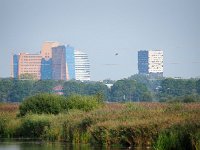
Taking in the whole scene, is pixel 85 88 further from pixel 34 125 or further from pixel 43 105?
pixel 34 125

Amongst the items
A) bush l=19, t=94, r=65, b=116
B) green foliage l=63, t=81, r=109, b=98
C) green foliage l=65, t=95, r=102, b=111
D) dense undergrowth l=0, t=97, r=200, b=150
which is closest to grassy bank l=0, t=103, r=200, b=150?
dense undergrowth l=0, t=97, r=200, b=150

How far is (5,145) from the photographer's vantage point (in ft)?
163

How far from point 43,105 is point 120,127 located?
65.8ft

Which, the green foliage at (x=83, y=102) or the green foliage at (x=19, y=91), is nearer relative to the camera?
the green foliage at (x=83, y=102)

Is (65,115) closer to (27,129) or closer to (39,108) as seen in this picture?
(27,129)

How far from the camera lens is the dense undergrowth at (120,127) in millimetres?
35906

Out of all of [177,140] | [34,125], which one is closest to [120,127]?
[177,140]

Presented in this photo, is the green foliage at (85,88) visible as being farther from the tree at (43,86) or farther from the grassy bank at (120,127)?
the grassy bank at (120,127)

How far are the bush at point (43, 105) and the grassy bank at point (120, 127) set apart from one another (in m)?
2.67

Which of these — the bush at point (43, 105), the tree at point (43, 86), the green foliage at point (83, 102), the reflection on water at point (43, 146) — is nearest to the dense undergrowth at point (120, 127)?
the green foliage at point (83, 102)

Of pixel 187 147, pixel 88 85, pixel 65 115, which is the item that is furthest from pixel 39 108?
pixel 88 85

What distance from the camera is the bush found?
62906 mm

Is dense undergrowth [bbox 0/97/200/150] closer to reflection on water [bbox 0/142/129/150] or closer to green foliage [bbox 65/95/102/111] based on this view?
green foliage [bbox 65/95/102/111]

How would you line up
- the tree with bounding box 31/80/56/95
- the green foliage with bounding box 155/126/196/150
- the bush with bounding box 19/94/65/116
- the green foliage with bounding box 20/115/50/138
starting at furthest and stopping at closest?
the tree with bounding box 31/80/56/95
the bush with bounding box 19/94/65/116
the green foliage with bounding box 20/115/50/138
the green foliage with bounding box 155/126/196/150
